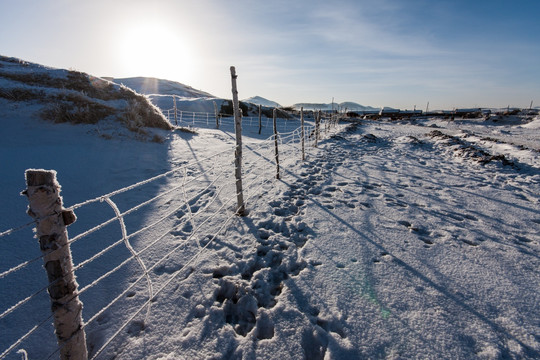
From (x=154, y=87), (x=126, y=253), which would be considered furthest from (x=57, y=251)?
(x=154, y=87)

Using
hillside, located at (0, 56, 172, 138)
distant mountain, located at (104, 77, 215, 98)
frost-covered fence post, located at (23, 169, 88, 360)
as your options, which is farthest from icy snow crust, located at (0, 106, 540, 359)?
distant mountain, located at (104, 77, 215, 98)

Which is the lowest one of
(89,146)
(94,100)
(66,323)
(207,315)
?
(207,315)

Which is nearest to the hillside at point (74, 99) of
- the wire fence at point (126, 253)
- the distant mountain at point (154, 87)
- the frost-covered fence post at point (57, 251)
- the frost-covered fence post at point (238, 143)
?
the wire fence at point (126, 253)

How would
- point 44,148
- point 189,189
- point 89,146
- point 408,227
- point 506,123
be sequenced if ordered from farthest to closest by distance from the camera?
point 506,123 → point 89,146 → point 44,148 → point 189,189 → point 408,227

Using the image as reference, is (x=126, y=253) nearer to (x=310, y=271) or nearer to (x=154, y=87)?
(x=310, y=271)

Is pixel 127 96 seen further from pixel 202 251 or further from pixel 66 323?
pixel 66 323

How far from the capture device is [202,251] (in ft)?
10.3

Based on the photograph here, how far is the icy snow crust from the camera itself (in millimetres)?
1960

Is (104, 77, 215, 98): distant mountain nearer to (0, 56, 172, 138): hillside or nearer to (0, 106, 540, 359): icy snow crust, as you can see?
(0, 56, 172, 138): hillside

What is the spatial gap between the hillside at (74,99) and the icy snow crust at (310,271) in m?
3.02

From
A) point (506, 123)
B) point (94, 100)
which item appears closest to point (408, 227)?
point (94, 100)

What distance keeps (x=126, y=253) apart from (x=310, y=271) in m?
2.35

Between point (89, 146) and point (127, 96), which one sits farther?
point (127, 96)

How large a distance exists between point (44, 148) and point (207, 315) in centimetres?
710
